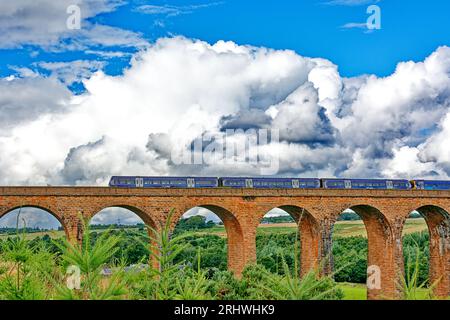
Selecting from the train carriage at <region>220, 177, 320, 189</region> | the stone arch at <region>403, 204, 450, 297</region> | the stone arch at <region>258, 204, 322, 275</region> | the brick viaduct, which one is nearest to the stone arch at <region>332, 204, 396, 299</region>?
the brick viaduct

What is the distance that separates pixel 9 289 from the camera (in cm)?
688

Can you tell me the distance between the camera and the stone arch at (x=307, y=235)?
105ft

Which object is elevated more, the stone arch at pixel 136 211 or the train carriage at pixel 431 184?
the train carriage at pixel 431 184

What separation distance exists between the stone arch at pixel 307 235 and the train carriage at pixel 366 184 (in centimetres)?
236

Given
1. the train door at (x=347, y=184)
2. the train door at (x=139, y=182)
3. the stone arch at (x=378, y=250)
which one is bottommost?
the stone arch at (x=378, y=250)

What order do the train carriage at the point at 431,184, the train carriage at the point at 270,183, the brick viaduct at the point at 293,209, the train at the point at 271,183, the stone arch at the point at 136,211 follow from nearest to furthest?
the brick viaduct at the point at 293,209
the stone arch at the point at 136,211
the train at the point at 271,183
the train carriage at the point at 270,183
the train carriage at the point at 431,184

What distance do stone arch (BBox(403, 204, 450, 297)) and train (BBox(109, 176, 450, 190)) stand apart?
1709mm

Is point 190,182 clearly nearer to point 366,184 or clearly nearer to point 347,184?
point 347,184

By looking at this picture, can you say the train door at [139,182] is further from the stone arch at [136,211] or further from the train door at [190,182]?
the train door at [190,182]

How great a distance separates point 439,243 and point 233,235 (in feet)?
47.7

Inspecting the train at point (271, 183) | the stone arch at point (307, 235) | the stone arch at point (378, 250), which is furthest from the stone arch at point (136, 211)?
the stone arch at point (378, 250)

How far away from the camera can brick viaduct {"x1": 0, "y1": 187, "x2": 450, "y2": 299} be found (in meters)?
28.0

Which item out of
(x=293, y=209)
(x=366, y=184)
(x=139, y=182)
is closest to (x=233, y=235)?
(x=293, y=209)
